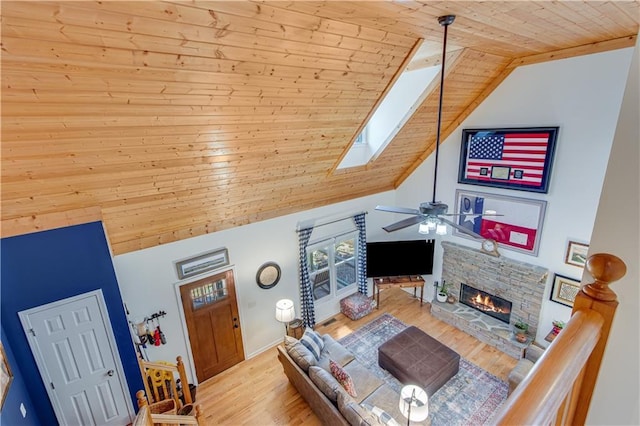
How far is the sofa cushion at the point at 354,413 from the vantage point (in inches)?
130

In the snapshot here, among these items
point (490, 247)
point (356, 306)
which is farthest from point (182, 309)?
point (490, 247)

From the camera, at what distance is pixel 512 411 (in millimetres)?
774

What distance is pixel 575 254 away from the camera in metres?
4.79

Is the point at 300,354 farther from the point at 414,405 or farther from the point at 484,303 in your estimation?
the point at 484,303

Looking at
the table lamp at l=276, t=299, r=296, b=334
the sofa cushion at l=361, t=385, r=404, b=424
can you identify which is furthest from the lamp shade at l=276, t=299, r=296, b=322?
the sofa cushion at l=361, t=385, r=404, b=424

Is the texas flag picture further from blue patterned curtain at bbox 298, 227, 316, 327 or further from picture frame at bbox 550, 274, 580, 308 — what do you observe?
blue patterned curtain at bbox 298, 227, 316, 327

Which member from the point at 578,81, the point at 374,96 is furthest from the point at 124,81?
the point at 578,81

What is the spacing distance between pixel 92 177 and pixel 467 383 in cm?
587

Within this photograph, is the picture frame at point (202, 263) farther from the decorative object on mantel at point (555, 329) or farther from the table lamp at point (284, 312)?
the decorative object on mantel at point (555, 329)

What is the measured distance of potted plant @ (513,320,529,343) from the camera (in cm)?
544

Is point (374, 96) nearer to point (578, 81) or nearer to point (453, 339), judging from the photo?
point (578, 81)

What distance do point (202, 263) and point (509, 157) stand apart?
17.4ft

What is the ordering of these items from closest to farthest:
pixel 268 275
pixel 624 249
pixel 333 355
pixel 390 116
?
pixel 624 249
pixel 333 355
pixel 268 275
pixel 390 116

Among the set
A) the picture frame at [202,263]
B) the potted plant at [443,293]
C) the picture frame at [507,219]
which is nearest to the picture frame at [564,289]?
the picture frame at [507,219]
